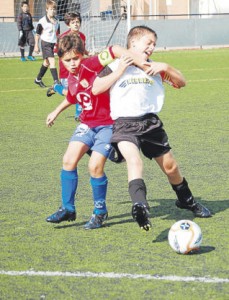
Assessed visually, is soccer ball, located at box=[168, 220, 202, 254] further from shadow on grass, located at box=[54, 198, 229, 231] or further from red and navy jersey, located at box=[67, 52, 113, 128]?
red and navy jersey, located at box=[67, 52, 113, 128]

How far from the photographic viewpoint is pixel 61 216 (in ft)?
21.4

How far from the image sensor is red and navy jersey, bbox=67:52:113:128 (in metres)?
6.46

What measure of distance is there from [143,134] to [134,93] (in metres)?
0.31

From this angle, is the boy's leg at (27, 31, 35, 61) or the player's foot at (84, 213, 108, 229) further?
the boy's leg at (27, 31, 35, 61)

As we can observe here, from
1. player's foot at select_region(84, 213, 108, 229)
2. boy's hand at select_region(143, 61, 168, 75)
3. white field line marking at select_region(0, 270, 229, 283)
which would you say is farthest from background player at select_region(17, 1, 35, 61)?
white field line marking at select_region(0, 270, 229, 283)

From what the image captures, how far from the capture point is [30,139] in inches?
457

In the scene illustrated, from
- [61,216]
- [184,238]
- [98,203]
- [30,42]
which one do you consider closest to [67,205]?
[61,216]

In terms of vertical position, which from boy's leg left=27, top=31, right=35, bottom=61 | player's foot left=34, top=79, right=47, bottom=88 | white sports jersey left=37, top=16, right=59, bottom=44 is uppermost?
white sports jersey left=37, top=16, right=59, bottom=44

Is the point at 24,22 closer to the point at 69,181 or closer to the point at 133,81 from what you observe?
the point at 69,181

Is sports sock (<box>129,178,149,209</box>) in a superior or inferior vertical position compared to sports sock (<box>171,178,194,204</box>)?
superior

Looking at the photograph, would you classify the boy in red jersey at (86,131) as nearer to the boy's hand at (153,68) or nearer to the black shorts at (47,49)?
the boy's hand at (153,68)

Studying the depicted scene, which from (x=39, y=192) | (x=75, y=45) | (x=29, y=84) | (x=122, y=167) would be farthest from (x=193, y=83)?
(x=75, y=45)

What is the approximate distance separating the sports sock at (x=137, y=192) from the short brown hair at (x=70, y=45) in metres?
1.20

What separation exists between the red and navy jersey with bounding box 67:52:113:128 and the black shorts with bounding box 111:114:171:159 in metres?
0.26
